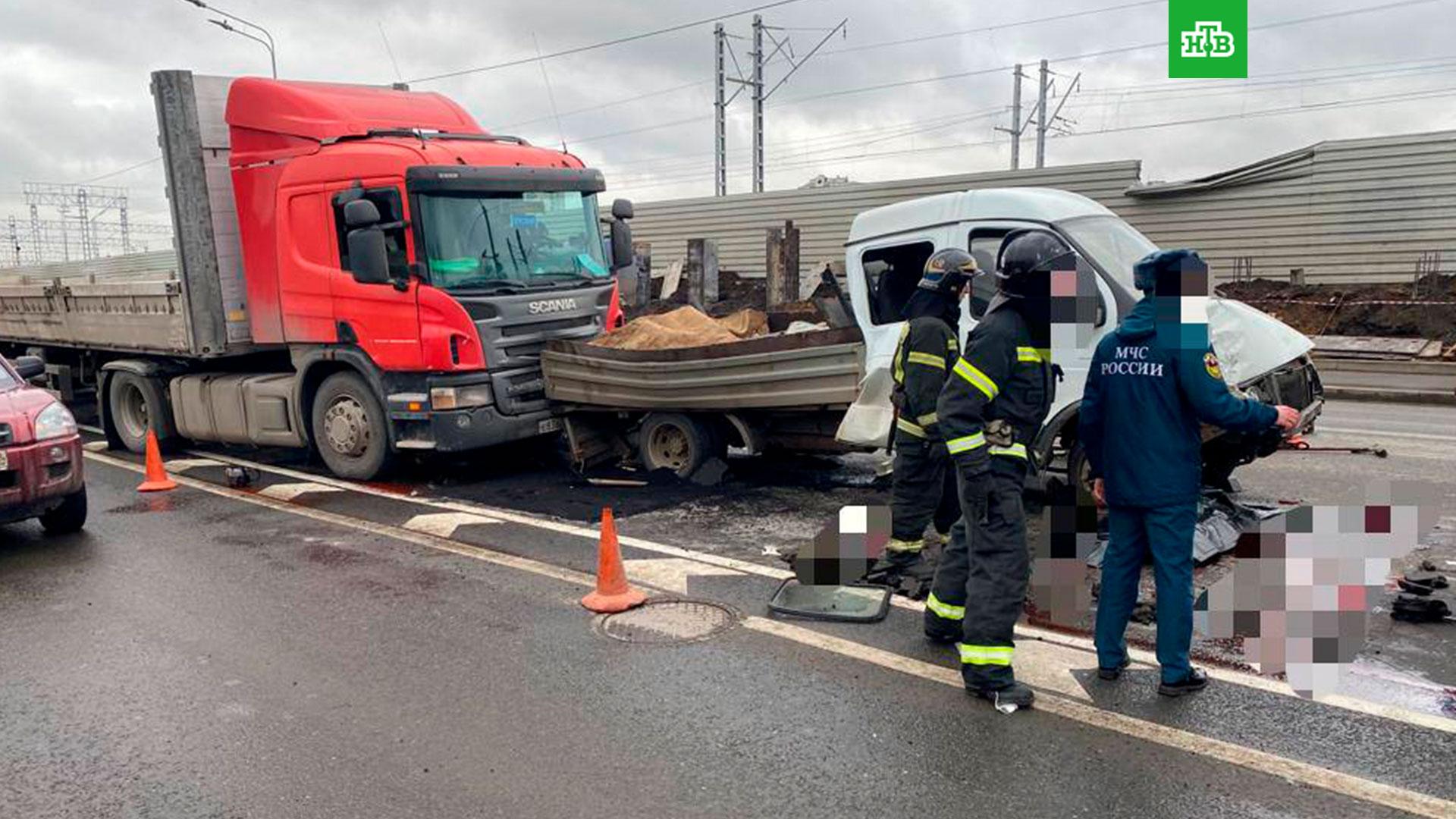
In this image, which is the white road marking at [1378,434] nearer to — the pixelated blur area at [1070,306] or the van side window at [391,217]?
the pixelated blur area at [1070,306]

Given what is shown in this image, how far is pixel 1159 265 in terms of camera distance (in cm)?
380

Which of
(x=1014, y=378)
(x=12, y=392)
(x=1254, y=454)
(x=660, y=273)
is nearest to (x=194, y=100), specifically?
(x=12, y=392)

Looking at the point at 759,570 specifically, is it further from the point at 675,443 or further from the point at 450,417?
the point at 450,417

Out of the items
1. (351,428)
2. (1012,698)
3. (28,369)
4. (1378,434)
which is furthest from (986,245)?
(28,369)

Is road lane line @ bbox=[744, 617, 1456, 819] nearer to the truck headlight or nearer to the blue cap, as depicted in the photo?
the blue cap

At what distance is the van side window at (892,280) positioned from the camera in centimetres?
702

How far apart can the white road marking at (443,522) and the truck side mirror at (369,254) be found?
197 centimetres

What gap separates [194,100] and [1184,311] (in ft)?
29.5

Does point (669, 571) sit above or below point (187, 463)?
below

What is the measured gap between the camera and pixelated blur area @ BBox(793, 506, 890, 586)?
5379 mm

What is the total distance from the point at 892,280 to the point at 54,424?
5.94m

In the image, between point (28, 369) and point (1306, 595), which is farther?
point (28, 369)

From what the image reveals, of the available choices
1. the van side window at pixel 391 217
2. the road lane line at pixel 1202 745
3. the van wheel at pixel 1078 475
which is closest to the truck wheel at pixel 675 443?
the van side window at pixel 391 217

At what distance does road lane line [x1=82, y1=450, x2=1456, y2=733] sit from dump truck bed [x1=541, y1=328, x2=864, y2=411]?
1.34 meters
